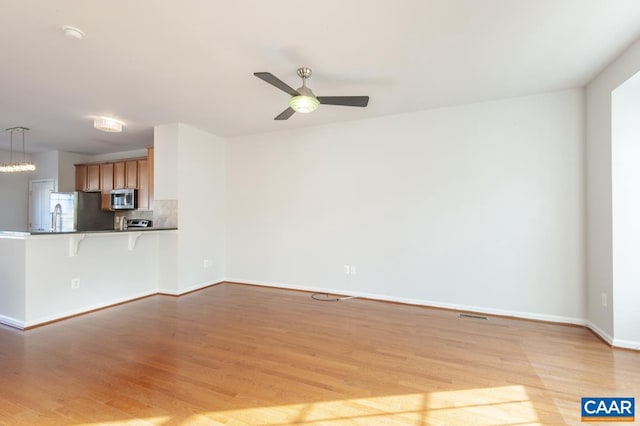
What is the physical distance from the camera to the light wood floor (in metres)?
1.77

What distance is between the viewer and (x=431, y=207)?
3.83m

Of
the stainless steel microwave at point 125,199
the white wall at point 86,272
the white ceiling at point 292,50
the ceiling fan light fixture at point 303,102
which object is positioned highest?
the white ceiling at point 292,50

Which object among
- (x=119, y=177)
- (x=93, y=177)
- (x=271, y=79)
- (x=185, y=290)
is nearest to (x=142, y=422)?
(x=271, y=79)

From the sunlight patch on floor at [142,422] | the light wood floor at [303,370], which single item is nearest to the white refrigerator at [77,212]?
the light wood floor at [303,370]

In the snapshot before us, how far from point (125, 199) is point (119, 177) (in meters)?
0.55

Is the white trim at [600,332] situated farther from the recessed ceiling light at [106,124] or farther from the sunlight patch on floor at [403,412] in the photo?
the recessed ceiling light at [106,124]

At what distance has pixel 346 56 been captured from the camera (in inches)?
100

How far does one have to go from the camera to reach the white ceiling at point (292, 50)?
6.46 ft

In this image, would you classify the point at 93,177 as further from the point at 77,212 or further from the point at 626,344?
the point at 626,344

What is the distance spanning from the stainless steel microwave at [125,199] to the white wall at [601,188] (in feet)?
21.2

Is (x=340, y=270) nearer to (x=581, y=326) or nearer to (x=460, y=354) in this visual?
(x=460, y=354)

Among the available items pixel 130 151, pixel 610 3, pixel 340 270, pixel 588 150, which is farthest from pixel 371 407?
pixel 130 151

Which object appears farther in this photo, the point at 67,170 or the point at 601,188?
the point at 67,170

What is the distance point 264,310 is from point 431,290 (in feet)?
7.21
